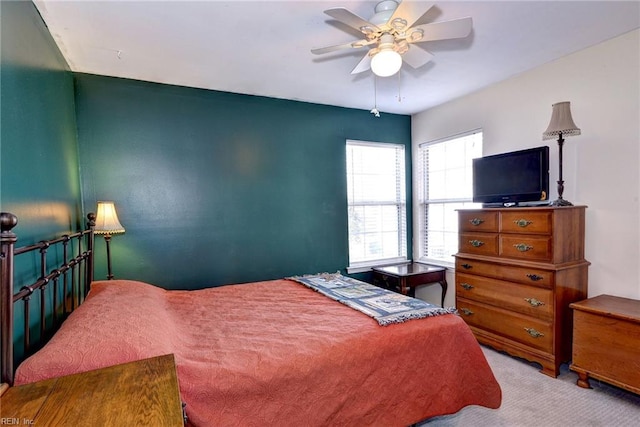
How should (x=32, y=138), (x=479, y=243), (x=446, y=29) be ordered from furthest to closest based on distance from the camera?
1. (x=479, y=243)
2. (x=446, y=29)
3. (x=32, y=138)

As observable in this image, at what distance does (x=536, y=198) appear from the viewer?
2.77 m

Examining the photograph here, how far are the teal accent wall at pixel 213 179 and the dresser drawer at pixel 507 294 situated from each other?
141cm

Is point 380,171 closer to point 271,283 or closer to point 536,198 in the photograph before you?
point 536,198

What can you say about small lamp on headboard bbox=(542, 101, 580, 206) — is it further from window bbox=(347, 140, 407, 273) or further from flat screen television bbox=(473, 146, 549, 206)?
window bbox=(347, 140, 407, 273)

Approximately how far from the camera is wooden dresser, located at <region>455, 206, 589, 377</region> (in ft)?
8.26

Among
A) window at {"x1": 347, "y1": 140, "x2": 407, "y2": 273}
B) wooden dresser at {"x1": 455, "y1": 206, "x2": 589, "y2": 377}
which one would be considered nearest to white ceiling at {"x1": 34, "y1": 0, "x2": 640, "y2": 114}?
window at {"x1": 347, "y1": 140, "x2": 407, "y2": 273}

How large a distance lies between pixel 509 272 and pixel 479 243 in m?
0.38

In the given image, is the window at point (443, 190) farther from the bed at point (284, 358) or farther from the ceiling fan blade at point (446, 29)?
the bed at point (284, 358)

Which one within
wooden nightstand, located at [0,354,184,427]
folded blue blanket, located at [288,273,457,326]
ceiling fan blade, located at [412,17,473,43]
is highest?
ceiling fan blade, located at [412,17,473,43]

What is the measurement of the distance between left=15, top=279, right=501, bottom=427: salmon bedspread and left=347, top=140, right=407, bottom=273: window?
6.49 feet

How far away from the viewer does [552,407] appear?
2.16m

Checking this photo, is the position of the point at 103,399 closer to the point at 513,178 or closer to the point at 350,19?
the point at 350,19

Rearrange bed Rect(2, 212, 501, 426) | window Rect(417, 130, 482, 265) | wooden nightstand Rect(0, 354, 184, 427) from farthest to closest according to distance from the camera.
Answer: window Rect(417, 130, 482, 265) → bed Rect(2, 212, 501, 426) → wooden nightstand Rect(0, 354, 184, 427)

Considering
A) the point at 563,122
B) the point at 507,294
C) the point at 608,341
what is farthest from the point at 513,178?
the point at 608,341
